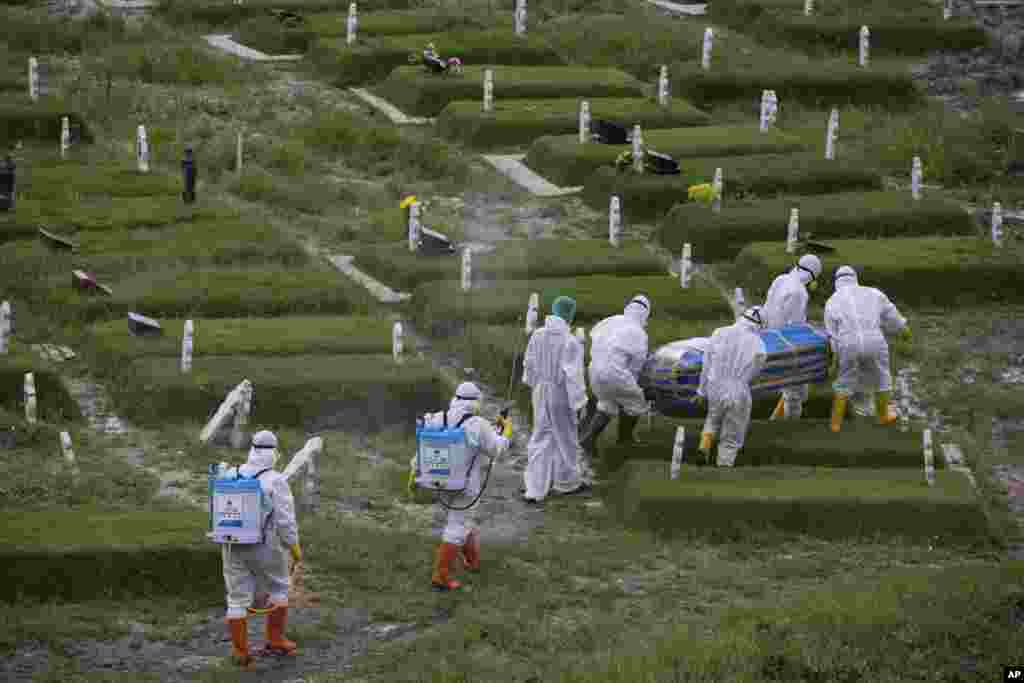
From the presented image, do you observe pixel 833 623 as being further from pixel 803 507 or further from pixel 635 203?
pixel 635 203

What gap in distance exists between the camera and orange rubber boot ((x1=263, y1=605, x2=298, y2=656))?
56.1 ft

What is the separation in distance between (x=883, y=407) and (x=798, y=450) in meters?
1.71

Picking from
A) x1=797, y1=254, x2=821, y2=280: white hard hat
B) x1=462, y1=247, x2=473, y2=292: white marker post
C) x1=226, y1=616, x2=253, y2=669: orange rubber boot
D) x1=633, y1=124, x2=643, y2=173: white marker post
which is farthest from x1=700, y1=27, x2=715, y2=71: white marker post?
x1=226, y1=616, x2=253, y2=669: orange rubber boot

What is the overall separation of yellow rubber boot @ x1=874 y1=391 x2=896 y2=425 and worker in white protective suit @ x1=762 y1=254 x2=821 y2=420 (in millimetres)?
894

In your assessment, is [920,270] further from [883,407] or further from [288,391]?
[288,391]

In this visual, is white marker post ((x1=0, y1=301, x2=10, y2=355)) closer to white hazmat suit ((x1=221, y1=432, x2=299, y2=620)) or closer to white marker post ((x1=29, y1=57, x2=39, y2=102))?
white hazmat suit ((x1=221, y1=432, x2=299, y2=620))

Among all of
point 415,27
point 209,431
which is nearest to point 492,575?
point 209,431

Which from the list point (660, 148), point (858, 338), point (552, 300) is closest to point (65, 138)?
point (660, 148)

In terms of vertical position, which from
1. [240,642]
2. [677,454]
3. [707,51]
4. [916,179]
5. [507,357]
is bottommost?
[507,357]

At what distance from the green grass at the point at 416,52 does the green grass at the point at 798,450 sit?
2233 cm

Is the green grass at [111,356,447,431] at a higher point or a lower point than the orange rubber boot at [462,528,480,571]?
lower

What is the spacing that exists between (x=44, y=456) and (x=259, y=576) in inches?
233

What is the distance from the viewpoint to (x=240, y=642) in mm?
16875

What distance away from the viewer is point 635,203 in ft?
115
